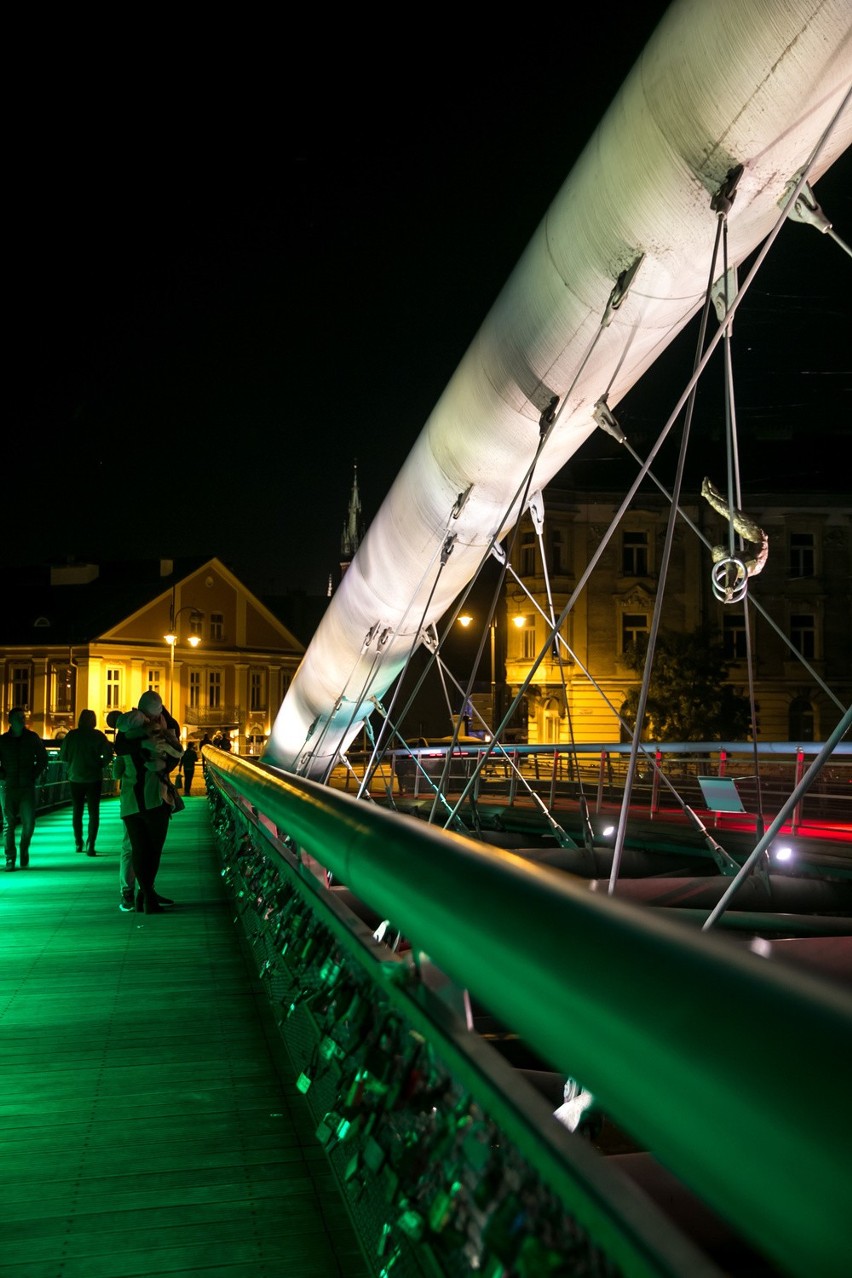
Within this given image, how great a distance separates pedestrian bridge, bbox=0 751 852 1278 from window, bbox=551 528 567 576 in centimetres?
5199

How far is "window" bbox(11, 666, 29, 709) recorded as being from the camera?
8100 cm

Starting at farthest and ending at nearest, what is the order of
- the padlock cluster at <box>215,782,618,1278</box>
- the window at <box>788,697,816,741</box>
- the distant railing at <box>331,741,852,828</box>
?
the window at <box>788,697,816,741</box>, the distant railing at <box>331,741,852,828</box>, the padlock cluster at <box>215,782,618,1278</box>

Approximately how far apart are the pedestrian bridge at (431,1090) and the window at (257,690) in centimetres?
7801

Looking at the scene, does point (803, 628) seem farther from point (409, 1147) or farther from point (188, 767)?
point (409, 1147)

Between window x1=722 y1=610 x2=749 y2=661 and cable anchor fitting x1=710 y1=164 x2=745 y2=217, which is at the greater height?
window x1=722 y1=610 x2=749 y2=661

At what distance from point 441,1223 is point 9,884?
11964 mm

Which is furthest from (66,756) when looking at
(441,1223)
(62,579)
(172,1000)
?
(62,579)

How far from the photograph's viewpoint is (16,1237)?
3521 millimetres

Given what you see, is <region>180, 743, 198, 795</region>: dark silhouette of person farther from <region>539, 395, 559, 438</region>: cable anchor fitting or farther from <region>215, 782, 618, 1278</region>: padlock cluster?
<region>215, 782, 618, 1278</region>: padlock cluster

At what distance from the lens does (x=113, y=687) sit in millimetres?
78562

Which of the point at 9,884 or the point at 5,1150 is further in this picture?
the point at 9,884

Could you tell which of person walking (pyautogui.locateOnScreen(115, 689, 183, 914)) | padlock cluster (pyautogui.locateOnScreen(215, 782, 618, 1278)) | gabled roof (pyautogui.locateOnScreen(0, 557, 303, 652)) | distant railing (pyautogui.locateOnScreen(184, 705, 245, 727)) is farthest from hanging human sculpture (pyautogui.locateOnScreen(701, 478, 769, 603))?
distant railing (pyautogui.locateOnScreen(184, 705, 245, 727))

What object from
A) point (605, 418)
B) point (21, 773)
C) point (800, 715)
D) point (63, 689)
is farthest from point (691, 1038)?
point (63, 689)

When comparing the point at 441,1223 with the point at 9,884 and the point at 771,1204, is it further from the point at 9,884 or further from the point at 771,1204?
the point at 9,884
